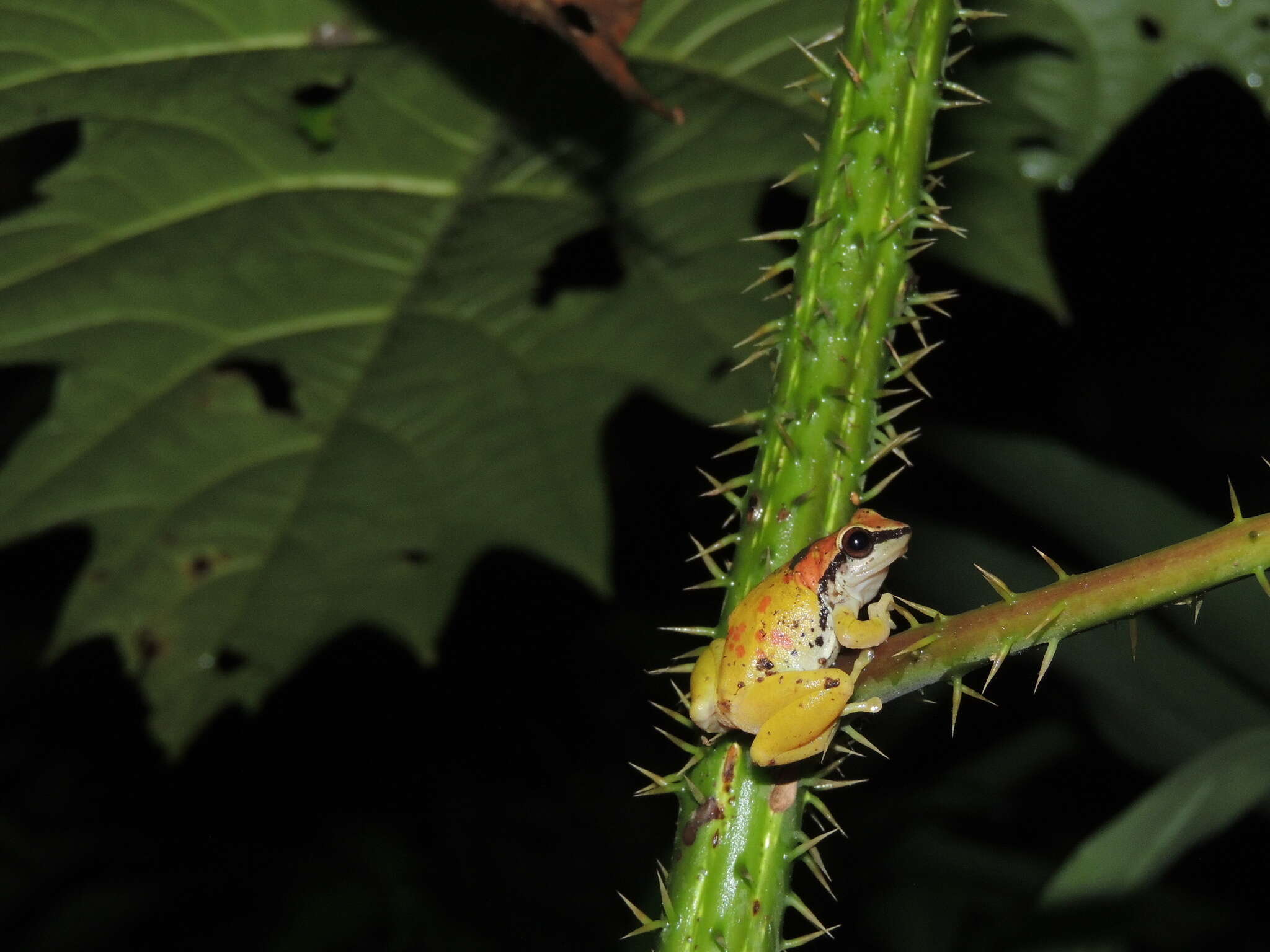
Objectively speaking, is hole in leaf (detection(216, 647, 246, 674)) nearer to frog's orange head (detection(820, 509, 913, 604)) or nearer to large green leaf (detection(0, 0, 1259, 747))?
large green leaf (detection(0, 0, 1259, 747))

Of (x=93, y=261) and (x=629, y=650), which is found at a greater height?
(x=93, y=261)

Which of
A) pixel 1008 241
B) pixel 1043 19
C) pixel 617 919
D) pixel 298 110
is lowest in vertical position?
pixel 617 919

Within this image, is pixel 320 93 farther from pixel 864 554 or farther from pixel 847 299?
pixel 864 554

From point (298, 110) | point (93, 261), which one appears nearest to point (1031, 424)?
point (298, 110)

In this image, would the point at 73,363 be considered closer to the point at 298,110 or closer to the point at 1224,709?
the point at 298,110

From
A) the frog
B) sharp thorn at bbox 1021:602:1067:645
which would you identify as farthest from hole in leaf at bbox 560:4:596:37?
sharp thorn at bbox 1021:602:1067:645

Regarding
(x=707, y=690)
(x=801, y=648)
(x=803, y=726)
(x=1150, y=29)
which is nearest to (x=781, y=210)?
(x=1150, y=29)

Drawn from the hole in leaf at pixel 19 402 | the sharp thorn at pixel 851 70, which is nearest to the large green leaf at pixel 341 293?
the sharp thorn at pixel 851 70
